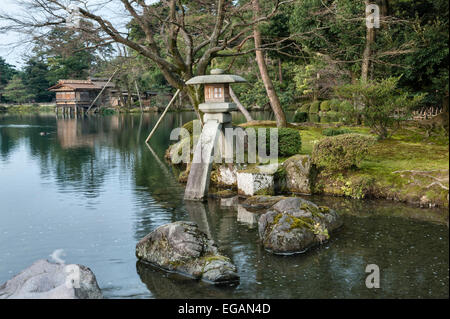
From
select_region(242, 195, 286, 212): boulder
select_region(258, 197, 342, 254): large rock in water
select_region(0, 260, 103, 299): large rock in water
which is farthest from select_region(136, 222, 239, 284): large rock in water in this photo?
select_region(242, 195, 286, 212): boulder

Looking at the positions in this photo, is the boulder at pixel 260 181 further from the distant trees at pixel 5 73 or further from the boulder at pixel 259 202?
the distant trees at pixel 5 73

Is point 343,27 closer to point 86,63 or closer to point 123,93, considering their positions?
point 123,93

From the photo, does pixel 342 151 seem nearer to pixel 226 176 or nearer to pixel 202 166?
pixel 226 176

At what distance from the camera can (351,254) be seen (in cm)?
921

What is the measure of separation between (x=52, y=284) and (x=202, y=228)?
537 cm

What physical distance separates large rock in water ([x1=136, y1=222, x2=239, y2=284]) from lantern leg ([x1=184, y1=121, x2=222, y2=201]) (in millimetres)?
5350

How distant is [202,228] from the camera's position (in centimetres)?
1162

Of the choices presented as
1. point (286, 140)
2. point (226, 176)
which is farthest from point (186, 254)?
point (286, 140)

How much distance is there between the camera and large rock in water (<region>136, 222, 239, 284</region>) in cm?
815

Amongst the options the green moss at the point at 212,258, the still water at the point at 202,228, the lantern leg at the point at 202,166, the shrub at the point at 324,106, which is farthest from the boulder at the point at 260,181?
the shrub at the point at 324,106

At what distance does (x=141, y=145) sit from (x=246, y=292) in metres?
23.6

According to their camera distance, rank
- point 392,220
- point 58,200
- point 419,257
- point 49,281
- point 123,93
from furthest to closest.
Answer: point 123,93, point 58,200, point 392,220, point 419,257, point 49,281

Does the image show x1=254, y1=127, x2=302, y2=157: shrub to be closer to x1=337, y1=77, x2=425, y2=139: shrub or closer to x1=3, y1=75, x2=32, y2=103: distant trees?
x1=337, y1=77, x2=425, y2=139: shrub
